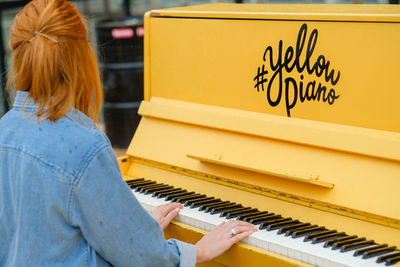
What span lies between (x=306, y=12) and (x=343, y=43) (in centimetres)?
23

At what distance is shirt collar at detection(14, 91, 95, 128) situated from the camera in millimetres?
1518

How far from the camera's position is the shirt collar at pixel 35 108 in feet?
4.98

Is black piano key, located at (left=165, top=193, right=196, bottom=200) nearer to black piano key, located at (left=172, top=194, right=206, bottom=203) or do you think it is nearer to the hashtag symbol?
Result: black piano key, located at (left=172, top=194, right=206, bottom=203)

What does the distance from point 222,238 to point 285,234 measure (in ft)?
0.74

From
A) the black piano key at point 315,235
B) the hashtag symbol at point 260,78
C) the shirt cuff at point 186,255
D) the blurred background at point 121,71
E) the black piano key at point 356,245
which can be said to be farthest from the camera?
the blurred background at point 121,71

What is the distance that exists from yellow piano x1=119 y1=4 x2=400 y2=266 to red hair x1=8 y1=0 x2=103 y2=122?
0.89m

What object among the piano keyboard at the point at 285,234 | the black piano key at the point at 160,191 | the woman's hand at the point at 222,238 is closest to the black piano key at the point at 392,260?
the piano keyboard at the point at 285,234

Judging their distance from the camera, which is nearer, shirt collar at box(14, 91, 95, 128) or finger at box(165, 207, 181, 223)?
shirt collar at box(14, 91, 95, 128)

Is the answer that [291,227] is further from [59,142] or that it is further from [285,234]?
[59,142]

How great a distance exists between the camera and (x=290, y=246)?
194 centimetres

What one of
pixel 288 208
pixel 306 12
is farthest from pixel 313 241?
pixel 306 12

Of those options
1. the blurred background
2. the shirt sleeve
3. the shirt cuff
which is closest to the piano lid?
the shirt cuff

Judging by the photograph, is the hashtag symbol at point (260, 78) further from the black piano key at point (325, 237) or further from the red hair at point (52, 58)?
the red hair at point (52, 58)

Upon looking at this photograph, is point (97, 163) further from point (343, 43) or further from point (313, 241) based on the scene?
point (343, 43)
